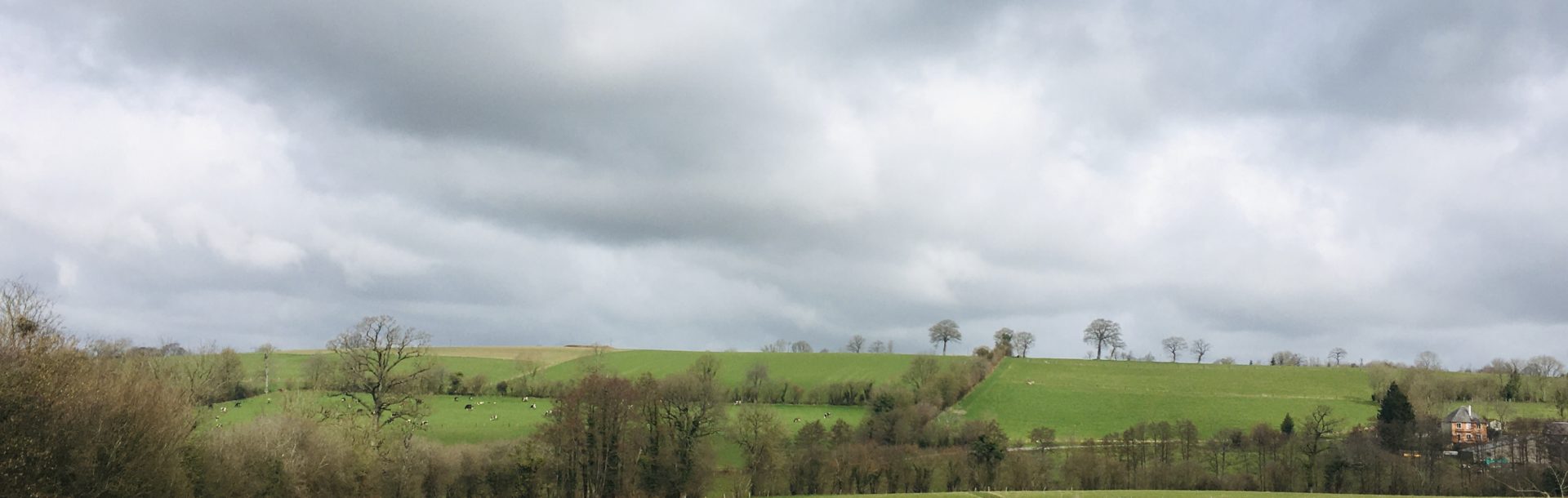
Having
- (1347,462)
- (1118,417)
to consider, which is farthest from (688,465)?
(1347,462)

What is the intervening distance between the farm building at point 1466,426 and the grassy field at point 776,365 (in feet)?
199

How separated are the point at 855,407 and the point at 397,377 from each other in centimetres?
6817

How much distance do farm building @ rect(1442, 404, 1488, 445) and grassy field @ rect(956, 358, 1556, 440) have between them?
287 inches

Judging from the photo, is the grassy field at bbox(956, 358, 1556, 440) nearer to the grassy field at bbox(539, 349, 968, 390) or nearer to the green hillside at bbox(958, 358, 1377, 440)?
the green hillside at bbox(958, 358, 1377, 440)

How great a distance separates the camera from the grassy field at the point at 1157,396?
4429 inches

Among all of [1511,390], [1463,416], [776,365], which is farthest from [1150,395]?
[776,365]

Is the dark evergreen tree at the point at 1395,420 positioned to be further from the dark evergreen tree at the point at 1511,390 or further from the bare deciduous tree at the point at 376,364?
the bare deciduous tree at the point at 376,364

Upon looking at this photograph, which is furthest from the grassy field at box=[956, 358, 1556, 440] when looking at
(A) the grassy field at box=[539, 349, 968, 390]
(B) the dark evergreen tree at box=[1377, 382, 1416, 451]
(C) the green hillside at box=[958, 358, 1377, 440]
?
(A) the grassy field at box=[539, 349, 968, 390]

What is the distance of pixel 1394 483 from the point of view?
88.0 metres

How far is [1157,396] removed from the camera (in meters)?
123

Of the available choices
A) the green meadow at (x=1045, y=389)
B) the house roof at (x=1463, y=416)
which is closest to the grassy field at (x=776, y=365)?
the green meadow at (x=1045, y=389)

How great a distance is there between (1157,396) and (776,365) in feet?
180

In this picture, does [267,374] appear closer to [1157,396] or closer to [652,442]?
[652,442]

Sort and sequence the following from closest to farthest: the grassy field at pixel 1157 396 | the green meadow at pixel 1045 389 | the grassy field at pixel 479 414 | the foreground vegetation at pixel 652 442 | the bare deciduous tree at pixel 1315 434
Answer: the foreground vegetation at pixel 652 442, the bare deciduous tree at pixel 1315 434, the grassy field at pixel 479 414, the green meadow at pixel 1045 389, the grassy field at pixel 1157 396
